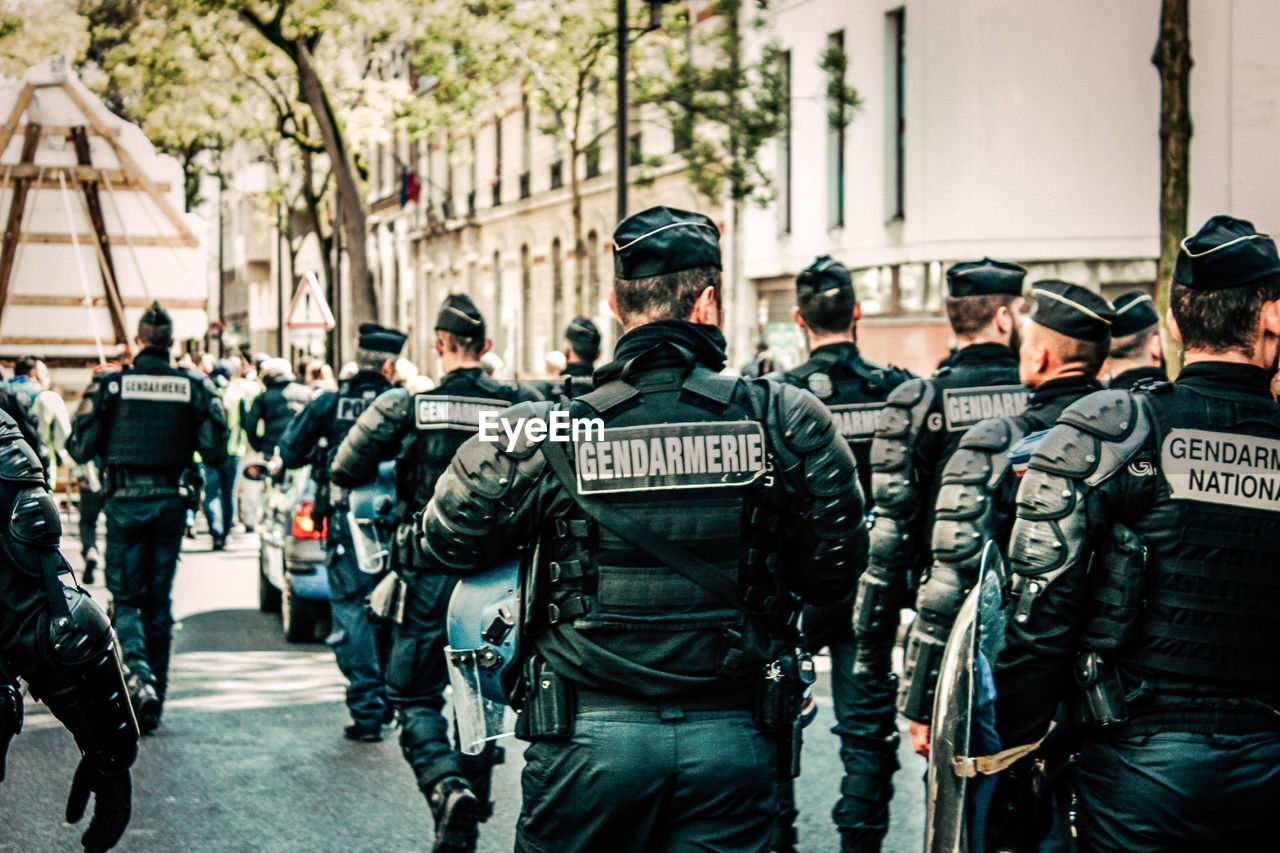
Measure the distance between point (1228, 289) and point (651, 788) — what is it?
1.61m

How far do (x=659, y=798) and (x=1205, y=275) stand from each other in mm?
1600

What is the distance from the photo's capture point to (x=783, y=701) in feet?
11.0

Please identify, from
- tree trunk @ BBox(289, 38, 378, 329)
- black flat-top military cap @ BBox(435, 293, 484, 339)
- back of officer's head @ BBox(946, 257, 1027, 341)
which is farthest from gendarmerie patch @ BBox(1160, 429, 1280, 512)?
tree trunk @ BBox(289, 38, 378, 329)

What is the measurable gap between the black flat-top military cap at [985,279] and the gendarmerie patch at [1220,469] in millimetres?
2190

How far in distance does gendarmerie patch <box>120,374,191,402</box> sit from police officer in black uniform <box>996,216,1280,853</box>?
583 cm

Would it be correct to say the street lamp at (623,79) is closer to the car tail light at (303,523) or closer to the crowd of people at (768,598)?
the car tail light at (303,523)

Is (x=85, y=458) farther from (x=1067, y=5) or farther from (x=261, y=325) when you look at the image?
(x=261, y=325)

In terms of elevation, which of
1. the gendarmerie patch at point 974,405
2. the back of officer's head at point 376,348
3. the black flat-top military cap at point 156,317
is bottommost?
the gendarmerie patch at point 974,405

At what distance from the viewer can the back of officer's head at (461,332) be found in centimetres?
651

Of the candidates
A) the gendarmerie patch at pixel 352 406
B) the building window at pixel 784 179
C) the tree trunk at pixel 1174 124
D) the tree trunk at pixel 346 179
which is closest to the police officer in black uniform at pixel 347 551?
the gendarmerie patch at pixel 352 406

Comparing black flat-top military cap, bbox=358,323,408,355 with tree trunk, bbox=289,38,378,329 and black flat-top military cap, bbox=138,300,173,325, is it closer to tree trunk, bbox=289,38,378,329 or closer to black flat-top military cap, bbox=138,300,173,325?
black flat-top military cap, bbox=138,300,173,325

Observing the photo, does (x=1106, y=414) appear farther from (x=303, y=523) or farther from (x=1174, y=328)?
(x=303, y=523)

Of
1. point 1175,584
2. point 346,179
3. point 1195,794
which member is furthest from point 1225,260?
point 346,179

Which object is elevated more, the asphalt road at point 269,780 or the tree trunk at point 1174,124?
the tree trunk at point 1174,124
